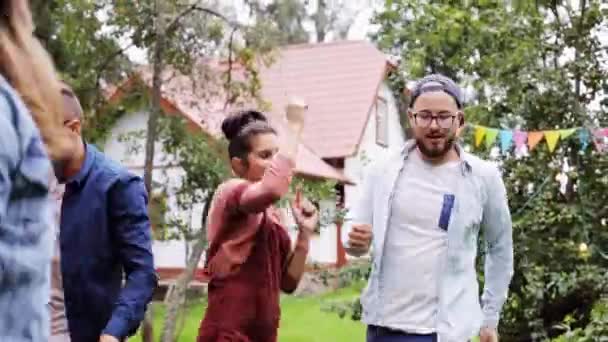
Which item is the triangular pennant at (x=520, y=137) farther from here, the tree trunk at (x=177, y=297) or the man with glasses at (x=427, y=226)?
the man with glasses at (x=427, y=226)

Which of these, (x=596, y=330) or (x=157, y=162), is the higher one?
(x=157, y=162)

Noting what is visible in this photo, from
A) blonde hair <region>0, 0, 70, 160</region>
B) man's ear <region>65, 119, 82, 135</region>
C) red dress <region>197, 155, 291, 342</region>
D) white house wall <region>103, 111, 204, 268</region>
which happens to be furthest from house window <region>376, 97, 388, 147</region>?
blonde hair <region>0, 0, 70, 160</region>

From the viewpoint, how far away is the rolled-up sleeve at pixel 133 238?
3.77 metres

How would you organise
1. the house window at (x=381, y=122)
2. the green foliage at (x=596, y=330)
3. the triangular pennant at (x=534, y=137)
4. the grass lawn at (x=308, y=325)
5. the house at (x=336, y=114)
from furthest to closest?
1. the house window at (x=381, y=122)
2. the house at (x=336, y=114)
3. the grass lawn at (x=308, y=325)
4. the triangular pennant at (x=534, y=137)
5. the green foliage at (x=596, y=330)

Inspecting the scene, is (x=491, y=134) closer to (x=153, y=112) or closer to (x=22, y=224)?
(x=153, y=112)

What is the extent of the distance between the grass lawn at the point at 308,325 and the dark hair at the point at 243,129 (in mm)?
8455

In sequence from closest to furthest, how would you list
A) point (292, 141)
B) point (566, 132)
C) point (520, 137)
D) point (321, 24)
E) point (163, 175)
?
point (292, 141) → point (566, 132) → point (520, 137) → point (163, 175) → point (321, 24)

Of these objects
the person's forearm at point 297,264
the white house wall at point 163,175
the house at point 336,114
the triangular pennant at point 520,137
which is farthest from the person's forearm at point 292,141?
the house at point 336,114

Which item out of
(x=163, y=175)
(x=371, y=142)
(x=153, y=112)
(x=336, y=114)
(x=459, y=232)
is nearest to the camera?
(x=459, y=232)

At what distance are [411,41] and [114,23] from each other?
310 cm

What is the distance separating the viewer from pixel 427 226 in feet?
14.9

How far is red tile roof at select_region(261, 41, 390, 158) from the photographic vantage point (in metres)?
26.4

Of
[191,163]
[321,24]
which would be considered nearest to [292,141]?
[191,163]

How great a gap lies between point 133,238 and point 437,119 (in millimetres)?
1461
